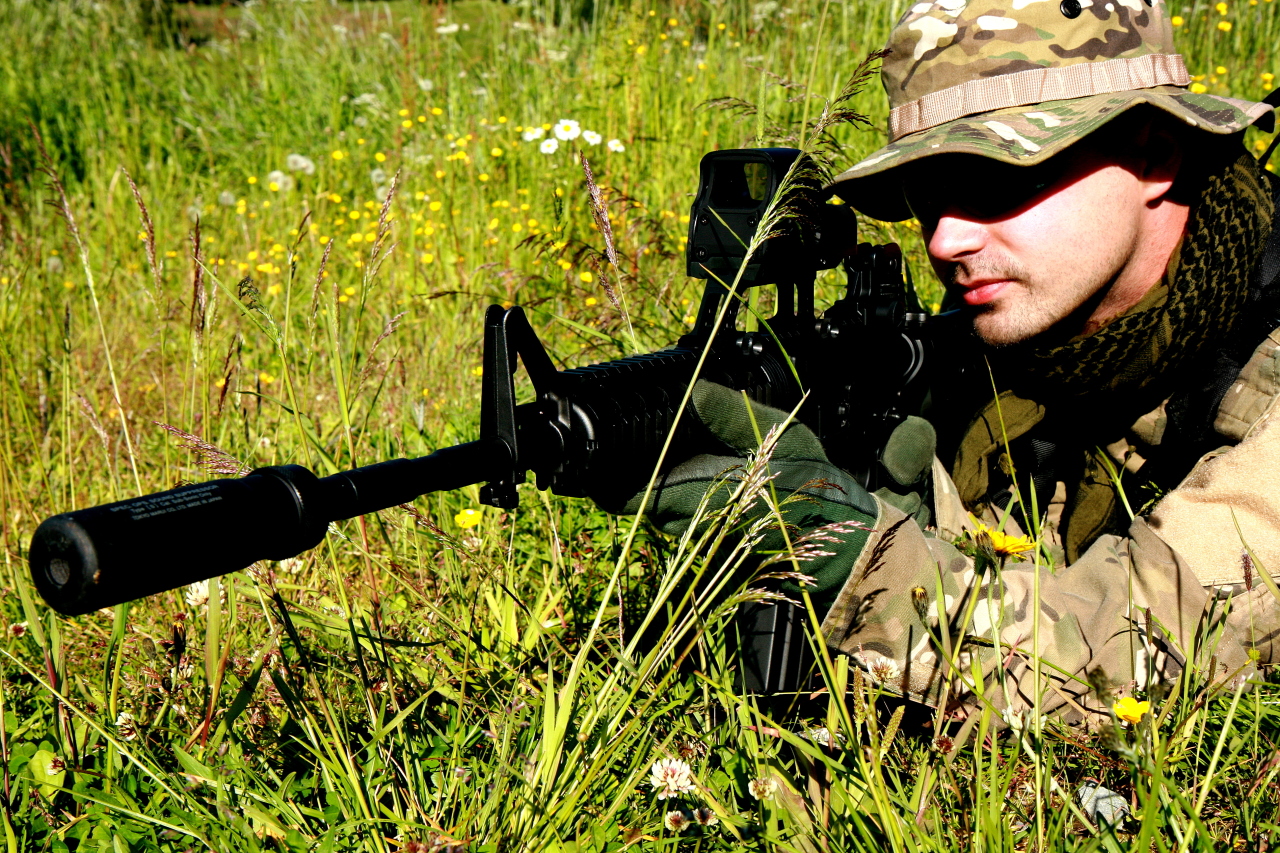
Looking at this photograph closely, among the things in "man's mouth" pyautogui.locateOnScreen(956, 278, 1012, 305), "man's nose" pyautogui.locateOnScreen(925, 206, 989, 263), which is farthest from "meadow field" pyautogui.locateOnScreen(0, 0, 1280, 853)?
"man's mouth" pyautogui.locateOnScreen(956, 278, 1012, 305)

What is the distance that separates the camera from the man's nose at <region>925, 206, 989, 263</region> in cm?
202

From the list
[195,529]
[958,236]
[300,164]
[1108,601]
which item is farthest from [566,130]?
[195,529]

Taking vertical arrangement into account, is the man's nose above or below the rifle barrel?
above

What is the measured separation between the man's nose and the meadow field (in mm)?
354

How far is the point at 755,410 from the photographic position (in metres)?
1.71

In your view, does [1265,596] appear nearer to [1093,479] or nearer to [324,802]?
[1093,479]

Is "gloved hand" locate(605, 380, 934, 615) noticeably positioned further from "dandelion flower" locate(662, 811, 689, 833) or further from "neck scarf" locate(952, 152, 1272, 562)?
"dandelion flower" locate(662, 811, 689, 833)

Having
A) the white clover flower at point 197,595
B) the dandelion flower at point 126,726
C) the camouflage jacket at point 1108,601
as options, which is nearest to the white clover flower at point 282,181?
the white clover flower at point 197,595

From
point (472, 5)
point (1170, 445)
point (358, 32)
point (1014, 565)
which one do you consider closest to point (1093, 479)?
point (1170, 445)

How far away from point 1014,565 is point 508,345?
1.15 metres

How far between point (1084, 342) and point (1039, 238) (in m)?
0.29

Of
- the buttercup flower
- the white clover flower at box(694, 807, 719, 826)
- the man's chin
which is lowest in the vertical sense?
the white clover flower at box(694, 807, 719, 826)

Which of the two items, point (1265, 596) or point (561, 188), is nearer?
point (1265, 596)

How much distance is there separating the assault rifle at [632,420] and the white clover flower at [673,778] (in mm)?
382
